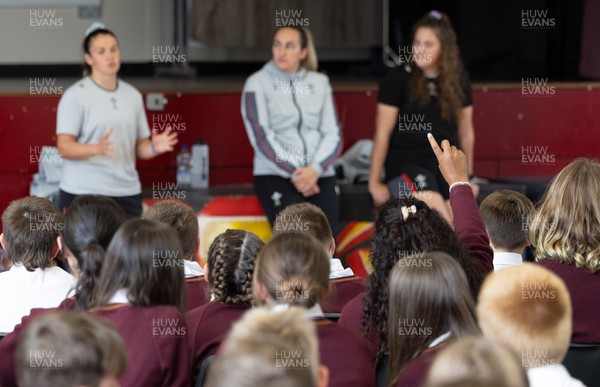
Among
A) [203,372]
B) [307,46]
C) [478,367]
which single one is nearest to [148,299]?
[203,372]

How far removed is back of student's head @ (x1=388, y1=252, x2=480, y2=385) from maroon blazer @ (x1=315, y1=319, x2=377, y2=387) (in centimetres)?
8

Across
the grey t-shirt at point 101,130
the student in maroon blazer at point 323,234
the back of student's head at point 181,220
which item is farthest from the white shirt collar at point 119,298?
the grey t-shirt at point 101,130

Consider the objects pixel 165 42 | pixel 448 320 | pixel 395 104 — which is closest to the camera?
pixel 448 320

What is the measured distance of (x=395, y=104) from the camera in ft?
16.9

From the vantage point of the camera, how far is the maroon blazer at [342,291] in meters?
3.12

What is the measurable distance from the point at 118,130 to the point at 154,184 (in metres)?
1.27

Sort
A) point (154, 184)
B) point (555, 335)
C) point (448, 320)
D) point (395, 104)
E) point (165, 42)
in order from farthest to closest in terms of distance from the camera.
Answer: point (165, 42) < point (154, 184) < point (395, 104) < point (448, 320) < point (555, 335)

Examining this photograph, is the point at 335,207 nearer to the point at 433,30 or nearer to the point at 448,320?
the point at 433,30

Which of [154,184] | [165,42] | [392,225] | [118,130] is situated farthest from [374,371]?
[165,42]

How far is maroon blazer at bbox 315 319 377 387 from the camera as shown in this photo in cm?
230

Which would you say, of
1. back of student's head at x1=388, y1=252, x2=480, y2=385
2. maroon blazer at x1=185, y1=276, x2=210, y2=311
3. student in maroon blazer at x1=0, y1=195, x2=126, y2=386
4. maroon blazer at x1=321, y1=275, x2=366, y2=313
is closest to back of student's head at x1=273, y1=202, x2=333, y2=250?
maroon blazer at x1=321, y1=275, x2=366, y2=313

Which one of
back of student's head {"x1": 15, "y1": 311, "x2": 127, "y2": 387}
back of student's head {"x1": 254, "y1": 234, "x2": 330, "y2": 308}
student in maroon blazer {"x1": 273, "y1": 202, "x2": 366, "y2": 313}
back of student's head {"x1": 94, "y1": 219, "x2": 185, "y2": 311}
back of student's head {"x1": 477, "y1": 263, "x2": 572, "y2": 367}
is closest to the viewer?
back of student's head {"x1": 15, "y1": 311, "x2": 127, "y2": 387}

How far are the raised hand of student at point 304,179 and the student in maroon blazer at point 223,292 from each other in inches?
87.3

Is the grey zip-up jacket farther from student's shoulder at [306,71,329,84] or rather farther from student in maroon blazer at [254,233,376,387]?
student in maroon blazer at [254,233,376,387]
